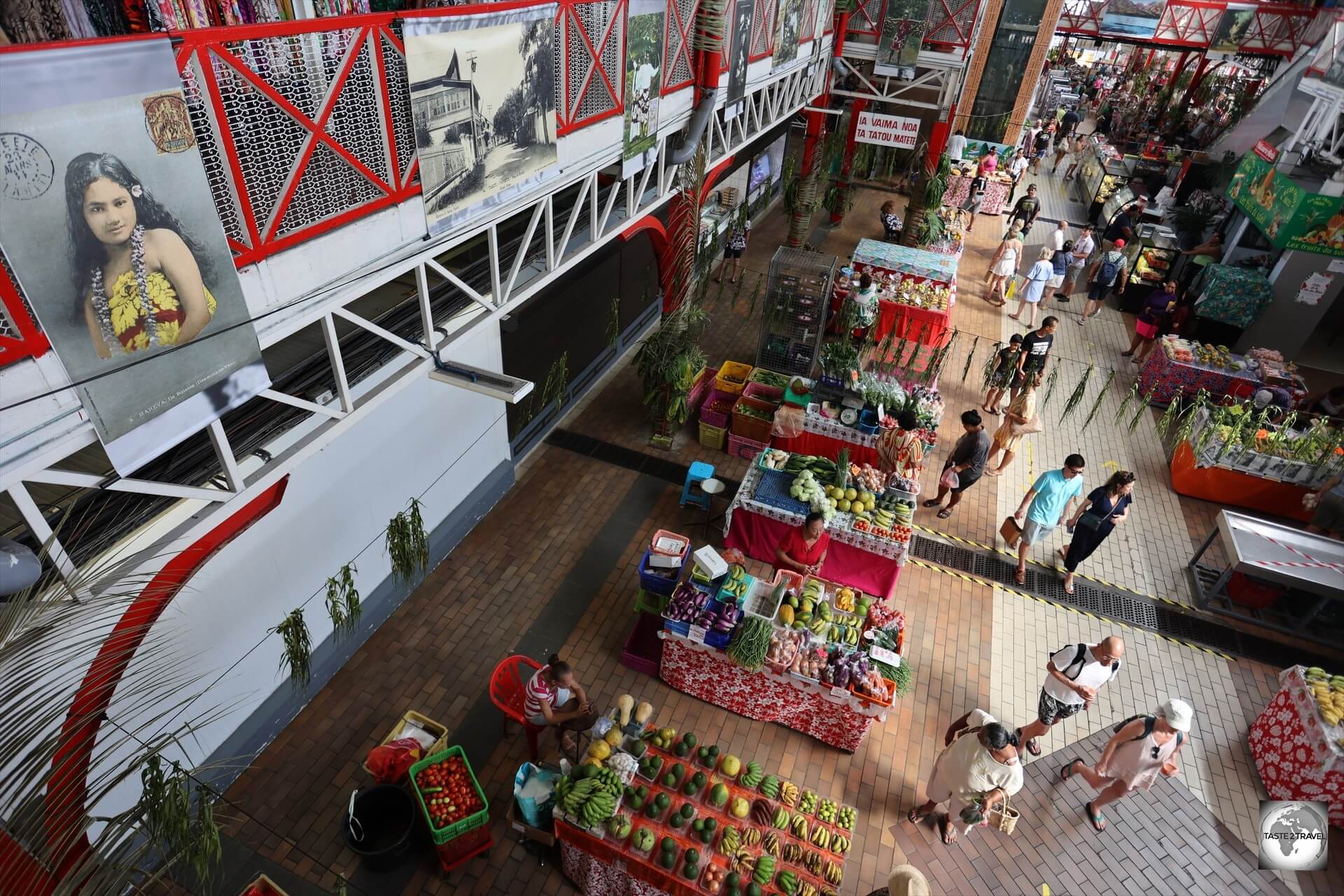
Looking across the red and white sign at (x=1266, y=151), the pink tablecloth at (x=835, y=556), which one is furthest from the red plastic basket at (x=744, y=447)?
the red and white sign at (x=1266, y=151)

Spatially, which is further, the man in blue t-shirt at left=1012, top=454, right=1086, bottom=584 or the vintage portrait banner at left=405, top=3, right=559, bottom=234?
the man in blue t-shirt at left=1012, top=454, right=1086, bottom=584

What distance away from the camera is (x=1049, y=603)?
26.1 ft

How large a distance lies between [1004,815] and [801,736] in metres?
1.82

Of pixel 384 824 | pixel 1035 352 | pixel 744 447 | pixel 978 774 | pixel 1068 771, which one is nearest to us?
pixel 978 774

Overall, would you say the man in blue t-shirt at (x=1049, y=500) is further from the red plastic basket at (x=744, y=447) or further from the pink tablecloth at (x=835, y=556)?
the red plastic basket at (x=744, y=447)

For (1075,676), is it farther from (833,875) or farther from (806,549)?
(833,875)

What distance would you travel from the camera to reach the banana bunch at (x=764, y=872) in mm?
→ 4488

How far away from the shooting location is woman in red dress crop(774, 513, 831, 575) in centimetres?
691

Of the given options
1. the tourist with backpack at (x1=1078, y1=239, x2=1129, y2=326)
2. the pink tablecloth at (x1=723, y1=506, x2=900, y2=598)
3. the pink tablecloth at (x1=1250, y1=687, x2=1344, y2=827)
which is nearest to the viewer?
the pink tablecloth at (x1=1250, y1=687, x2=1344, y2=827)

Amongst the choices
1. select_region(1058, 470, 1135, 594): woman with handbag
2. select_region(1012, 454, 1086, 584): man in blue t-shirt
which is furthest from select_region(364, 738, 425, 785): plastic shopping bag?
select_region(1058, 470, 1135, 594): woman with handbag

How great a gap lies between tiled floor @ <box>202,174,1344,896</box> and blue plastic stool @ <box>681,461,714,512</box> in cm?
29

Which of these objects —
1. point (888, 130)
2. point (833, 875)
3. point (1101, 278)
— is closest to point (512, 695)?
point (833, 875)

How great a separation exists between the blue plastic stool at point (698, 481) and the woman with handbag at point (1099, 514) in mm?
4156

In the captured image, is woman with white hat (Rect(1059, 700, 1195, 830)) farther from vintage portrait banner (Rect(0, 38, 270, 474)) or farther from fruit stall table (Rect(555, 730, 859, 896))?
vintage portrait banner (Rect(0, 38, 270, 474))
